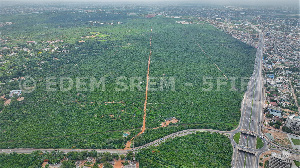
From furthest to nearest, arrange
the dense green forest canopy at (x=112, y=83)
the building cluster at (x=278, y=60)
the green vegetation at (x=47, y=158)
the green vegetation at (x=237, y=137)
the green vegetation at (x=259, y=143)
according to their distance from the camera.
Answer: the building cluster at (x=278, y=60), the dense green forest canopy at (x=112, y=83), the green vegetation at (x=237, y=137), the green vegetation at (x=259, y=143), the green vegetation at (x=47, y=158)

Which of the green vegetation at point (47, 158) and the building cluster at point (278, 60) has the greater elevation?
the building cluster at point (278, 60)

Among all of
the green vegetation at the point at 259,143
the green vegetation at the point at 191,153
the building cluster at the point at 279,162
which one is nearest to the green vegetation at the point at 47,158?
the green vegetation at the point at 191,153

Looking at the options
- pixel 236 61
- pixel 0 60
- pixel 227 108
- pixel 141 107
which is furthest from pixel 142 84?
pixel 0 60

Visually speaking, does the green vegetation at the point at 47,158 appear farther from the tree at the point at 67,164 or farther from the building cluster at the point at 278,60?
the building cluster at the point at 278,60

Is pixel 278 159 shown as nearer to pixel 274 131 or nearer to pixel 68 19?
pixel 274 131

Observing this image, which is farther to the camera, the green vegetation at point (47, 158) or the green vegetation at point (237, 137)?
the green vegetation at point (237, 137)

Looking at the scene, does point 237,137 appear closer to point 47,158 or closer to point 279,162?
point 279,162

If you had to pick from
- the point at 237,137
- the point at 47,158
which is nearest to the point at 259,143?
the point at 237,137
